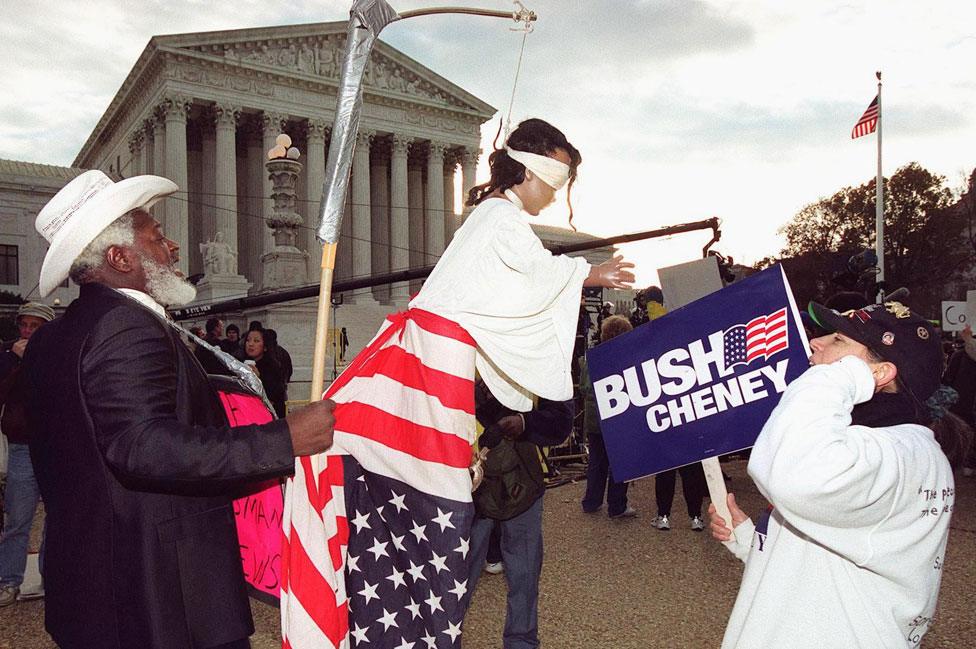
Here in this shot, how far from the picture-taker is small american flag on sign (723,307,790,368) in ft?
9.47

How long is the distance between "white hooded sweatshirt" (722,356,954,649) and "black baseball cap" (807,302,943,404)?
0.13 meters

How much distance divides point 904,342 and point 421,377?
137 centimetres

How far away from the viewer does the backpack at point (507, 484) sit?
380cm

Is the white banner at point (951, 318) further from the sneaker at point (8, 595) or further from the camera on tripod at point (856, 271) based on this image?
the sneaker at point (8, 595)

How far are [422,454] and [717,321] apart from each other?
1455 mm

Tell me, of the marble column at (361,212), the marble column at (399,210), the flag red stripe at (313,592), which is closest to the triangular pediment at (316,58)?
the marble column at (399,210)

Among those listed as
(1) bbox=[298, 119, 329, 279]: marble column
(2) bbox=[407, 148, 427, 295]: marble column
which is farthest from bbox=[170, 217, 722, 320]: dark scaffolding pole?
(2) bbox=[407, 148, 427, 295]: marble column

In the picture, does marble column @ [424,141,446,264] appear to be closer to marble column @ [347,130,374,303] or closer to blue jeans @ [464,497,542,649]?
marble column @ [347,130,374,303]

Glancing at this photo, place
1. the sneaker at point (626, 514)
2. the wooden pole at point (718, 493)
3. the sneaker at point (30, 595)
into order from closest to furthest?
Answer: the wooden pole at point (718, 493) < the sneaker at point (30, 595) < the sneaker at point (626, 514)

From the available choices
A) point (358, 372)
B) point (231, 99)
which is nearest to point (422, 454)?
point (358, 372)

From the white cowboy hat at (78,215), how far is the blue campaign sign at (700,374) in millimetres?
1993

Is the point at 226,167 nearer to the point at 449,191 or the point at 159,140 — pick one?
the point at 159,140

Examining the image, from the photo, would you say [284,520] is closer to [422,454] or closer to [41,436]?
[422,454]

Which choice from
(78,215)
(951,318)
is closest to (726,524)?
(78,215)
